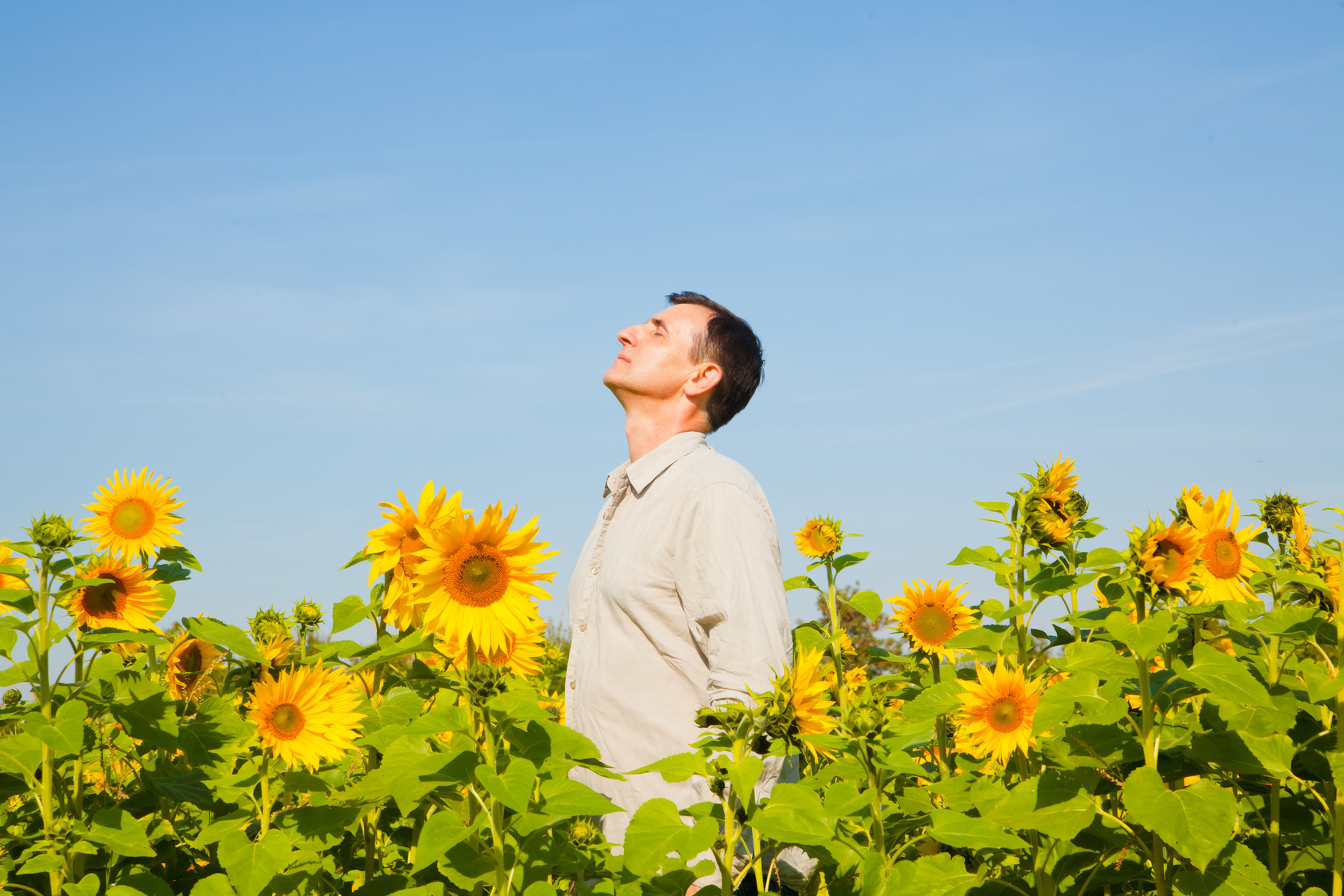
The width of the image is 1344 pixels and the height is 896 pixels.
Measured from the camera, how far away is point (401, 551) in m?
2.38

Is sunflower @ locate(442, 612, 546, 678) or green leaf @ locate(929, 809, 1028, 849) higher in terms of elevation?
sunflower @ locate(442, 612, 546, 678)

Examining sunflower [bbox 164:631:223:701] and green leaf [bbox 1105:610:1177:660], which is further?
sunflower [bbox 164:631:223:701]

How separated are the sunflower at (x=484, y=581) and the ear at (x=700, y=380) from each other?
2.07 meters

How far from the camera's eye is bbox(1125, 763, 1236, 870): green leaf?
220 cm

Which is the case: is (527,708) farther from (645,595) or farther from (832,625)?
(832,625)

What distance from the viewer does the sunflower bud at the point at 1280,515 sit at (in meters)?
3.22

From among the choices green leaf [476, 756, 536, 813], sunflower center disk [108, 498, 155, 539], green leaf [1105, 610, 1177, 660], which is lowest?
green leaf [476, 756, 536, 813]

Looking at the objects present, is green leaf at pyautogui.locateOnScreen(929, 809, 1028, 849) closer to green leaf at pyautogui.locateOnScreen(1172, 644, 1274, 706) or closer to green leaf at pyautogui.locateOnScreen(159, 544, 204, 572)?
green leaf at pyautogui.locateOnScreen(1172, 644, 1274, 706)

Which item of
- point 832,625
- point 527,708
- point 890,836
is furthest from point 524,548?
point 832,625

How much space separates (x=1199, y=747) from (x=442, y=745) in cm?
177

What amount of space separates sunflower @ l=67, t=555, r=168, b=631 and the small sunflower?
2.73ft

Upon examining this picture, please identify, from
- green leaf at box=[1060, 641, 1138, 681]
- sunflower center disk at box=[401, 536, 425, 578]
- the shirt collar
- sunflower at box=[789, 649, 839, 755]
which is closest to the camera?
sunflower at box=[789, 649, 839, 755]

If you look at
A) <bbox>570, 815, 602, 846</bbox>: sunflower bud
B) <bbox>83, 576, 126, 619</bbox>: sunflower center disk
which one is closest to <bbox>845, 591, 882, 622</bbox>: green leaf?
<bbox>570, 815, 602, 846</bbox>: sunflower bud

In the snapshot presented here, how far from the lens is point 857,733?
7.70ft
